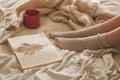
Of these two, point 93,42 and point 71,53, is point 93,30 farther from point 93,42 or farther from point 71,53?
point 71,53

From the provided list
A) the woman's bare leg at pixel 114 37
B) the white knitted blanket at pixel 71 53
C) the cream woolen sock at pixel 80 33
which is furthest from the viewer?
the cream woolen sock at pixel 80 33

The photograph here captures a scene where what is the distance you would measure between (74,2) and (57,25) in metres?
0.19

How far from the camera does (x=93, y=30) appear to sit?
128cm

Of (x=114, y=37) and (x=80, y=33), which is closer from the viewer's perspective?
(x=114, y=37)

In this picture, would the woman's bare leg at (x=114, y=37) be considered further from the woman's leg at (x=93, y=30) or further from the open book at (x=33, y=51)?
the open book at (x=33, y=51)

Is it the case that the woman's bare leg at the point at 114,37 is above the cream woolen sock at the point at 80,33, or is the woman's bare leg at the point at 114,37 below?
above

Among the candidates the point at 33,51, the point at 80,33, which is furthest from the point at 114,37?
the point at 33,51

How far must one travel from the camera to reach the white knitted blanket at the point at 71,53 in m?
1.01

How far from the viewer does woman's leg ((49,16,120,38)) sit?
1.25 m

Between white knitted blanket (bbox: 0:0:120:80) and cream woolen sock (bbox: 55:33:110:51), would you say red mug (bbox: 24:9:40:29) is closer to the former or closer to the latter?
white knitted blanket (bbox: 0:0:120:80)

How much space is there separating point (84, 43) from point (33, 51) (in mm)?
267

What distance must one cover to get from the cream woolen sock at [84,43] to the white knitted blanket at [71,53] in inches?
1.3

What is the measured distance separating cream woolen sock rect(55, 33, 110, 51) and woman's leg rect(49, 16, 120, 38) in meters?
0.06

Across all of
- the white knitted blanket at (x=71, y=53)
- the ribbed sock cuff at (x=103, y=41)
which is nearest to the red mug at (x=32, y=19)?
the white knitted blanket at (x=71, y=53)
